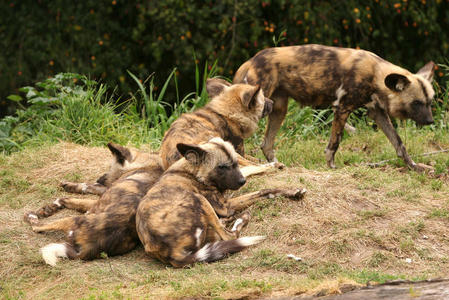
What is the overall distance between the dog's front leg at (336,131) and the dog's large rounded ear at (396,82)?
16.1 inches

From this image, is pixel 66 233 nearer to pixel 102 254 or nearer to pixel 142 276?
pixel 102 254

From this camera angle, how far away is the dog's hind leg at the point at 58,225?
4441 millimetres

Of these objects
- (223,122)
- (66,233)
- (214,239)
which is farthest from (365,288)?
(223,122)

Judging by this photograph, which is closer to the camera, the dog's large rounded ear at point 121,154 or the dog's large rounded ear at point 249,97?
the dog's large rounded ear at point 121,154

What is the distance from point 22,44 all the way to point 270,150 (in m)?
4.68

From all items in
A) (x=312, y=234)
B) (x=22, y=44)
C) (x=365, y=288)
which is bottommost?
(x=22, y=44)

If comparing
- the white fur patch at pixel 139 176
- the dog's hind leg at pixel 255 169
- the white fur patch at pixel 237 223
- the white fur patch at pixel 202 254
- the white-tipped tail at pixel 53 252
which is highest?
the white fur patch at pixel 139 176

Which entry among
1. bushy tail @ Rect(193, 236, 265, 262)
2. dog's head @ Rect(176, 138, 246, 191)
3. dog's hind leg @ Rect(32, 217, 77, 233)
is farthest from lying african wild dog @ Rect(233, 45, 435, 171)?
dog's hind leg @ Rect(32, 217, 77, 233)

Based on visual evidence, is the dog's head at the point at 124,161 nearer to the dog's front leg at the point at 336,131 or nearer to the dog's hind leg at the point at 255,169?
the dog's hind leg at the point at 255,169

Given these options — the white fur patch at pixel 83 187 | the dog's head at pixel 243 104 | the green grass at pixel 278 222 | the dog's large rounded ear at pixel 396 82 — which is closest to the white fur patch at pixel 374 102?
the dog's large rounded ear at pixel 396 82

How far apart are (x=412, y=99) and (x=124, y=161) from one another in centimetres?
255

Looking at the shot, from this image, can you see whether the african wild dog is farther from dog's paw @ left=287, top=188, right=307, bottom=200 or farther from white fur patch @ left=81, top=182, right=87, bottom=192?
dog's paw @ left=287, top=188, right=307, bottom=200

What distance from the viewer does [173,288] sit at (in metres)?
3.62

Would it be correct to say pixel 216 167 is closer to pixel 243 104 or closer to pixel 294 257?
pixel 294 257
